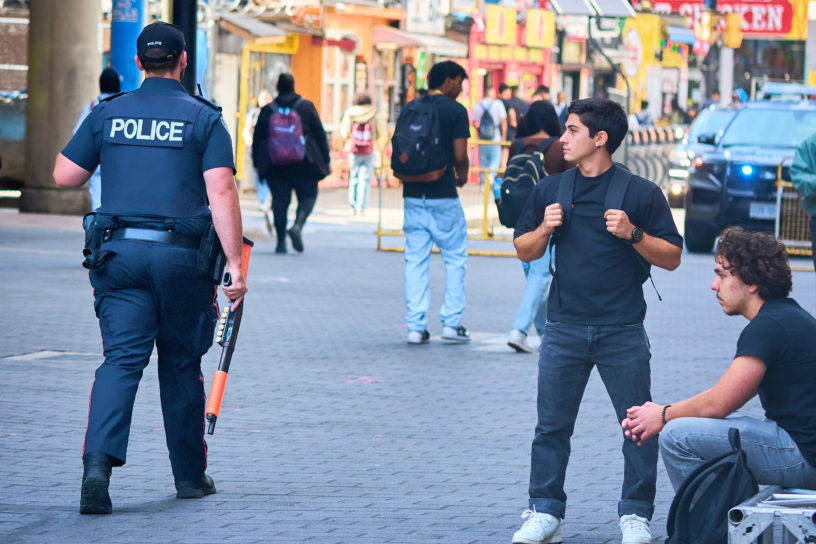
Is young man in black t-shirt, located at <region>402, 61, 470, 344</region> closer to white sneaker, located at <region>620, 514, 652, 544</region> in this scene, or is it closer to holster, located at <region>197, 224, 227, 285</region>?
holster, located at <region>197, 224, 227, 285</region>

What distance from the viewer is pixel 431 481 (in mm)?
6805

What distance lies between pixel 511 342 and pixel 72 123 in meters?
11.5

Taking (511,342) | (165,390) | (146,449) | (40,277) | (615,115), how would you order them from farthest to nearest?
(40,277)
(511,342)
(146,449)
(165,390)
(615,115)

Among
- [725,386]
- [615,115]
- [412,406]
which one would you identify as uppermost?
[615,115]

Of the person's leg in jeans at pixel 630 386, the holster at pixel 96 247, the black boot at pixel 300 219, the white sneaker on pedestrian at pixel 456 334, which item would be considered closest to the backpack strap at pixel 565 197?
the person's leg in jeans at pixel 630 386

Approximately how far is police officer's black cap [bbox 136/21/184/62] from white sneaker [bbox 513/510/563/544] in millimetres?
2113

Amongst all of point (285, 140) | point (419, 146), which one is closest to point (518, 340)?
point (419, 146)

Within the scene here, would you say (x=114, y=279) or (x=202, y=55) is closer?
(x=114, y=279)

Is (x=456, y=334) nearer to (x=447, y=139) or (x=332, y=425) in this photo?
(x=447, y=139)

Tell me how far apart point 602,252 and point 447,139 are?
5426mm

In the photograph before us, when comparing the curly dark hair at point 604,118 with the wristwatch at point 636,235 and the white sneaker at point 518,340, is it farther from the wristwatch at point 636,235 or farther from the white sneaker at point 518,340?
the white sneaker at point 518,340

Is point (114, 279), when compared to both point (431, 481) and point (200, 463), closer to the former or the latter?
point (200, 463)

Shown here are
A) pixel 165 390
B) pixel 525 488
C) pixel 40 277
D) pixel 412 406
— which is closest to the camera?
pixel 165 390

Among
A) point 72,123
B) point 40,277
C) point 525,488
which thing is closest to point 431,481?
point 525,488
